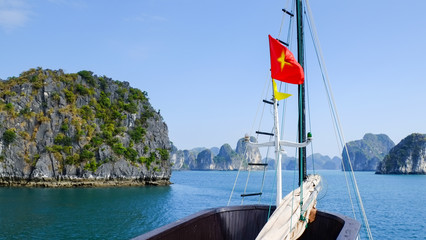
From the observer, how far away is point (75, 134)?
237 ft

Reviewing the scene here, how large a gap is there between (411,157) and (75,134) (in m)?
163

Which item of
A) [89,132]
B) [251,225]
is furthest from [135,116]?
[251,225]

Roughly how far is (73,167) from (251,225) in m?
65.8

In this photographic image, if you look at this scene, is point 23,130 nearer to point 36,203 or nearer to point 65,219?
point 36,203

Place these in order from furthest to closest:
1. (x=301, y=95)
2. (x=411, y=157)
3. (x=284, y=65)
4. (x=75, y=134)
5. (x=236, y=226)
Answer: (x=411, y=157) → (x=75, y=134) → (x=236, y=226) → (x=301, y=95) → (x=284, y=65)

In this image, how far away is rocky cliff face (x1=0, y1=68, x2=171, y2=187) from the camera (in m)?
66.1

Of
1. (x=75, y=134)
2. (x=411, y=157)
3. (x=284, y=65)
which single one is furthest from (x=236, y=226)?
(x=411, y=157)

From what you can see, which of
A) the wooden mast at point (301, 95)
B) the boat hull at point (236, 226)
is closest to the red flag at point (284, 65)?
the wooden mast at point (301, 95)

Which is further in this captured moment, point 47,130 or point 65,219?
point 47,130

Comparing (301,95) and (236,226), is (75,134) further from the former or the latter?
(301,95)

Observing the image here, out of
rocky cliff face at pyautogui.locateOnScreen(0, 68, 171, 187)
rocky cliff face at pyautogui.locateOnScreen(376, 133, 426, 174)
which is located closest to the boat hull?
rocky cliff face at pyautogui.locateOnScreen(0, 68, 171, 187)

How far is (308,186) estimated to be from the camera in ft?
30.9

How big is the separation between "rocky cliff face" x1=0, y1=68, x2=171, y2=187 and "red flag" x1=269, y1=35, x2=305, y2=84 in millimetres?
66890

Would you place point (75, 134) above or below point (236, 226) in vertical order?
above
